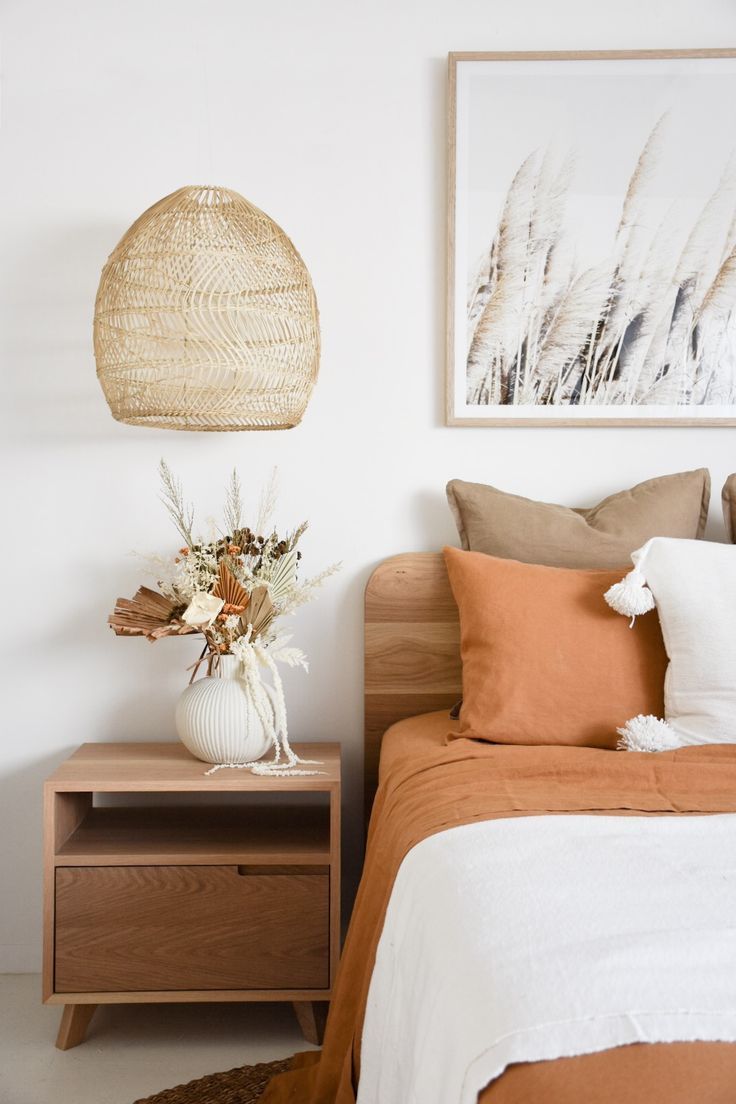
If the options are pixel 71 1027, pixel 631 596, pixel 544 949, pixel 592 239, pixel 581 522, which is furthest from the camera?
pixel 592 239

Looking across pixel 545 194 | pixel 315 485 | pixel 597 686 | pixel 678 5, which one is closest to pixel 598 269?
pixel 545 194

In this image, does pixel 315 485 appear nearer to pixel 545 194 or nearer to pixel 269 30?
pixel 545 194

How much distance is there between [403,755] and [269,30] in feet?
5.71

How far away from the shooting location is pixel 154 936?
203 centimetres

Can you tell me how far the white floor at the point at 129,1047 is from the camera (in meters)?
1.94

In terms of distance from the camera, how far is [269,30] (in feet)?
7.75

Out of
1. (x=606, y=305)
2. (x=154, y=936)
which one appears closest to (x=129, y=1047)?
(x=154, y=936)

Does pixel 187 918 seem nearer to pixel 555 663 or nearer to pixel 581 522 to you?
pixel 555 663

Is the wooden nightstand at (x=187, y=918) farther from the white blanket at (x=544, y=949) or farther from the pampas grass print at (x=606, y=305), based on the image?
the pampas grass print at (x=606, y=305)

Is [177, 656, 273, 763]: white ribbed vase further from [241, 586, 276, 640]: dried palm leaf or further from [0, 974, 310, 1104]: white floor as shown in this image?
[0, 974, 310, 1104]: white floor

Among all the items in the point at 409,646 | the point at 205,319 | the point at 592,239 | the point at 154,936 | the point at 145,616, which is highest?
the point at 592,239

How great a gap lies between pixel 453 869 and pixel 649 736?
71cm

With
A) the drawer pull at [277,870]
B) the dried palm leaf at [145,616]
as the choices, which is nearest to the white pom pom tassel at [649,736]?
the drawer pull at [277,870]

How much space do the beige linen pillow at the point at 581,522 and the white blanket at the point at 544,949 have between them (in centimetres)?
89
